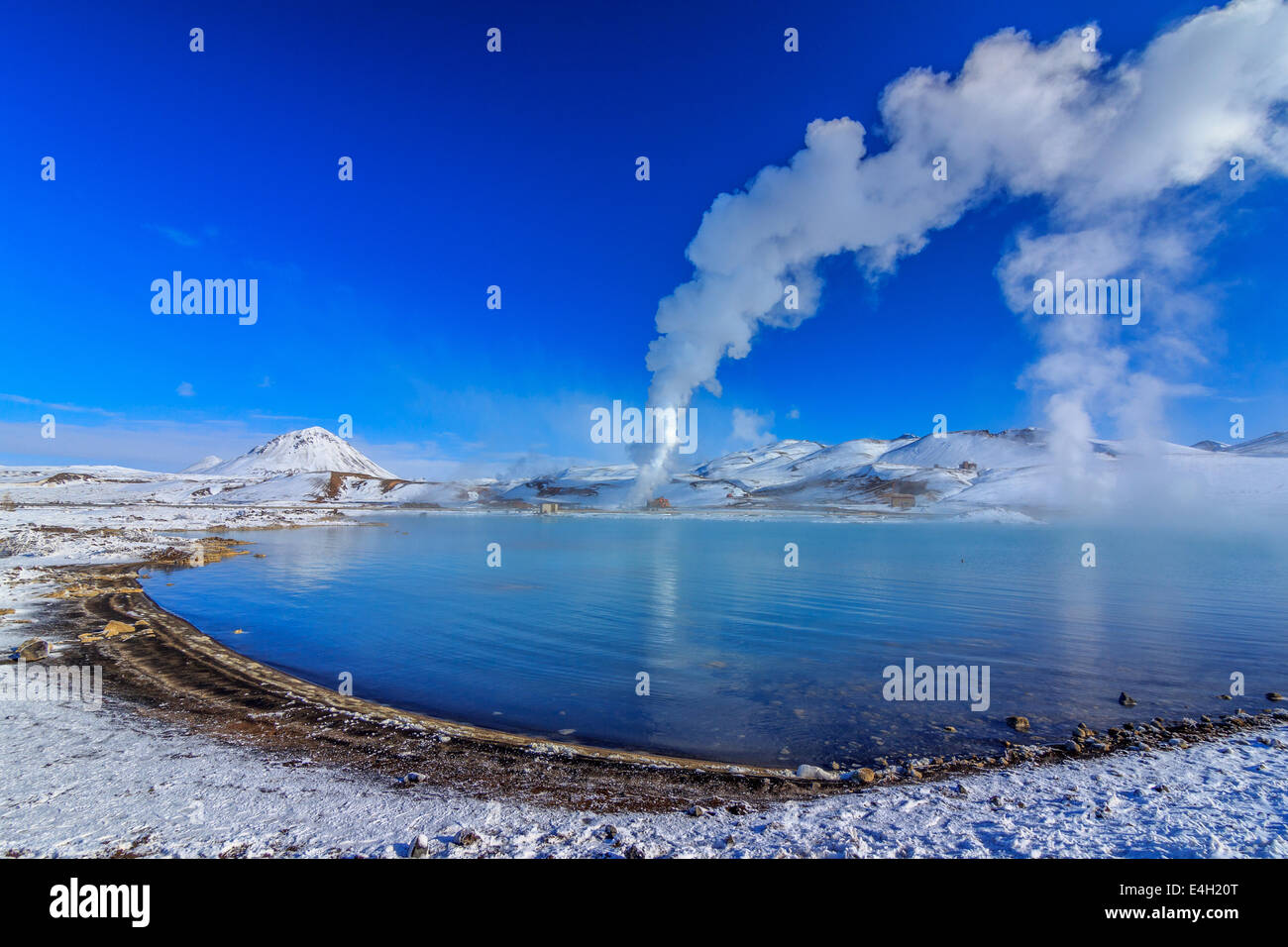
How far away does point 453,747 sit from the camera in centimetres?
869

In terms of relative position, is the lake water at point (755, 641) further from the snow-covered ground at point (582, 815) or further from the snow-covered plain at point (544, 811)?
the snow-covered ground at point (582, 815)

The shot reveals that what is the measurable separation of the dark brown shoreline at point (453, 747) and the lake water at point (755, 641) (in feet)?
2.67

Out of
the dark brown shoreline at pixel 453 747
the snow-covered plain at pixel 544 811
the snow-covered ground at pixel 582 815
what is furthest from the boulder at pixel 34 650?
the snow-covered ground at pixel 582 815

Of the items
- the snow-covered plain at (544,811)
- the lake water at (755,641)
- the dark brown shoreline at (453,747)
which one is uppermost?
the snow-covered plain at (544,811)

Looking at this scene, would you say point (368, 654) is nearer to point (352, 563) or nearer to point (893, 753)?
point (893, 753)

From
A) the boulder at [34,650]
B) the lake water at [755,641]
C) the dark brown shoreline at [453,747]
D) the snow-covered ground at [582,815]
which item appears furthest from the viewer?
the boulder at [34,650]

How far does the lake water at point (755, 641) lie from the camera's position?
1057 centimetres

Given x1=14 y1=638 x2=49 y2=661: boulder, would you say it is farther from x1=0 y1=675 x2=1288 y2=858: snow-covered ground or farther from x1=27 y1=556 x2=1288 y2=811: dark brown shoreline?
x1=0 y1=675 x2=1288 y2=858: snow-covered ground

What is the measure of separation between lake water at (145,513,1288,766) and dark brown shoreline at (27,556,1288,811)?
0.81m

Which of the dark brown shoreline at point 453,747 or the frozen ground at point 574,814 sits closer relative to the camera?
the frozen ground at point 574,814

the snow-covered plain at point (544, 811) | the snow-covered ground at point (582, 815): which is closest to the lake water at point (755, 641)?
the snow-covered plain at point (544, 811)

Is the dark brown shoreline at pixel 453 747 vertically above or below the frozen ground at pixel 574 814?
below

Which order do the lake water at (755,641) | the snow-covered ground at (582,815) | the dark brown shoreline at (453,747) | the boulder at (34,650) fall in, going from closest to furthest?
1. the snow-covered ground at (582,815)
2. the dark brown shoreline at (453,747)
3. the lake water at (755,641)
4. the boulder at (34,650)
